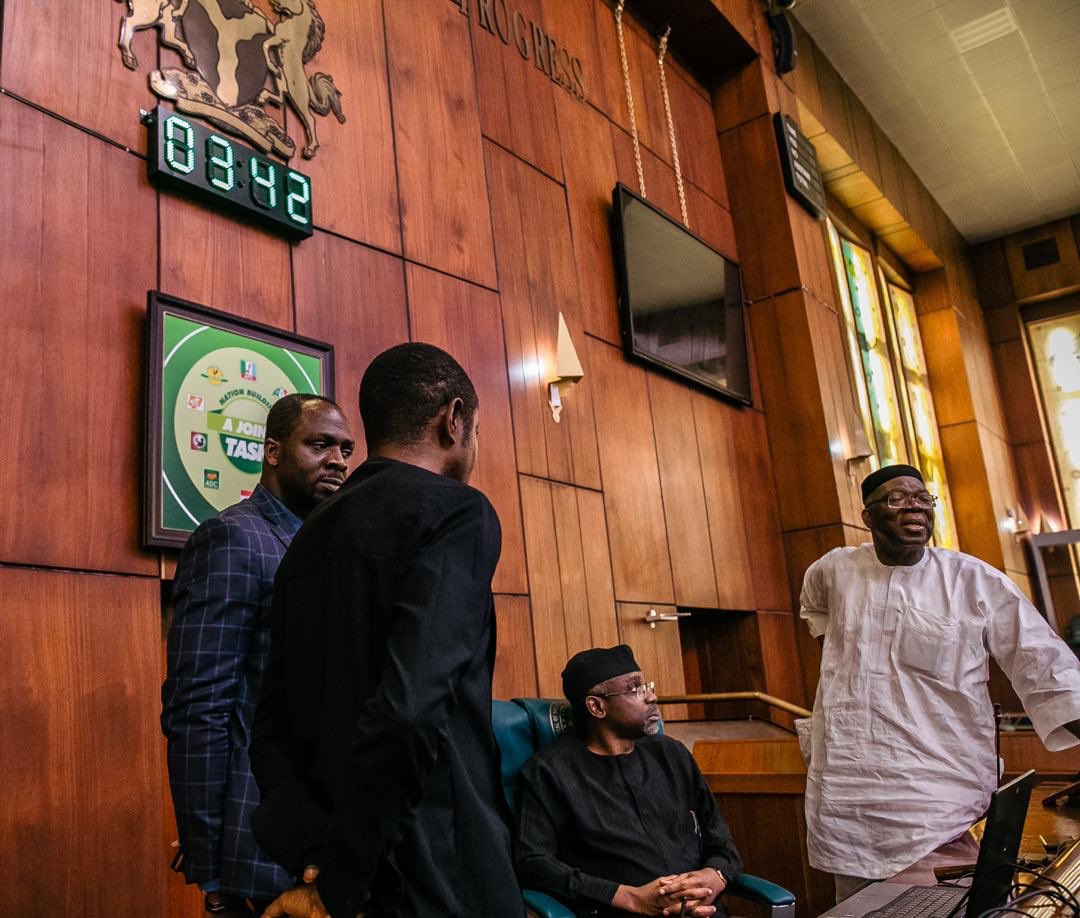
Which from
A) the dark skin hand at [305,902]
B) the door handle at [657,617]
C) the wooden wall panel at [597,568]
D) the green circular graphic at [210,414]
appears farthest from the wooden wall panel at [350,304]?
the dark skin hand at [305,902]

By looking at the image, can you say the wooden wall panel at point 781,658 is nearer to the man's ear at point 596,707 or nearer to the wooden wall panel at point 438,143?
the wooden wall panel at point 438,143

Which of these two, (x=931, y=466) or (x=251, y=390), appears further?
(x=931, y=466)

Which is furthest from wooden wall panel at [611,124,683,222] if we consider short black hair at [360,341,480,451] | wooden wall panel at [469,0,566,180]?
short black hair at [360,341,480,451]

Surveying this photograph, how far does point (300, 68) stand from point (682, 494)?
2844 millimetres

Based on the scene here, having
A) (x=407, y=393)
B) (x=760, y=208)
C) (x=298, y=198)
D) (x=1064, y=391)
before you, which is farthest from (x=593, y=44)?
(x=1064, y=391)

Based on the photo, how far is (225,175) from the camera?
3117 millimetres

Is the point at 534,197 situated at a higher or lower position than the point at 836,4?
lower

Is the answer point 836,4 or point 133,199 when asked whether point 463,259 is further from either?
point 836,4

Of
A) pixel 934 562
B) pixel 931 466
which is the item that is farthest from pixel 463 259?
pixel 931 466

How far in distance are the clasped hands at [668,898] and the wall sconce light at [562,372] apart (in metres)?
2.49

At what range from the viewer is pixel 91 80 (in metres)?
2.88

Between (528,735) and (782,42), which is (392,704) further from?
(782,42)

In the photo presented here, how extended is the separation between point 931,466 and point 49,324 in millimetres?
8188

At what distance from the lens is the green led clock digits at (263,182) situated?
321 cm
